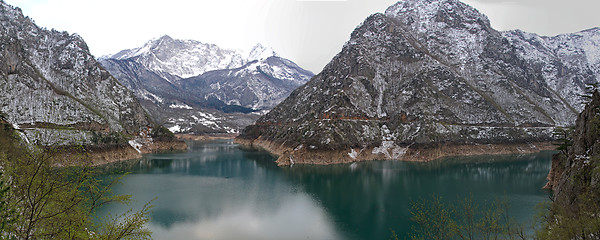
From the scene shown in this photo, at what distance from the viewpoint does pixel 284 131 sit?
16375 cm

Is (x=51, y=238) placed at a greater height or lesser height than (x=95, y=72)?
lesser

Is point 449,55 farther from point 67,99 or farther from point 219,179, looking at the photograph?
point 67,99

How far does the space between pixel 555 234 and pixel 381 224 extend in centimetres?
2789

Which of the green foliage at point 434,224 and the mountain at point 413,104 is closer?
the green foliage at point 434,224

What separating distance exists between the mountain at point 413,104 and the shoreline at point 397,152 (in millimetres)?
370

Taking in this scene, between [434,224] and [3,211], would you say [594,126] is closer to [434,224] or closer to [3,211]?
[434,224]

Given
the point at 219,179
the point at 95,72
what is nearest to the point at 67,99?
the point at 95,72

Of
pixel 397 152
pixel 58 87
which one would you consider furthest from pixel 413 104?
pixel 58 87

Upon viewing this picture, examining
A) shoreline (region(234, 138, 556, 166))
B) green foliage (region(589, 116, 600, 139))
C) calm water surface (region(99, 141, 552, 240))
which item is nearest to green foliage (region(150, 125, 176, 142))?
calm water surface (region(99, 141, 552, 240))

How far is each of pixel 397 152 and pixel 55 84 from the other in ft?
457

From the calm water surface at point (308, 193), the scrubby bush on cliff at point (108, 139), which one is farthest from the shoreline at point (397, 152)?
the scrubby bush on cliff at point (108, 139)

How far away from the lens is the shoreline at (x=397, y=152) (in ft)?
381

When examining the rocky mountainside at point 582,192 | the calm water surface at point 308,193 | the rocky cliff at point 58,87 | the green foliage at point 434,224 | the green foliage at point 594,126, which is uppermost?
the rocky cliff at point 58,87

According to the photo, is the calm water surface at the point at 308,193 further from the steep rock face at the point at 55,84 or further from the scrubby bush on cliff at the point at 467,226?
the steep rock face at the point at 55,84
